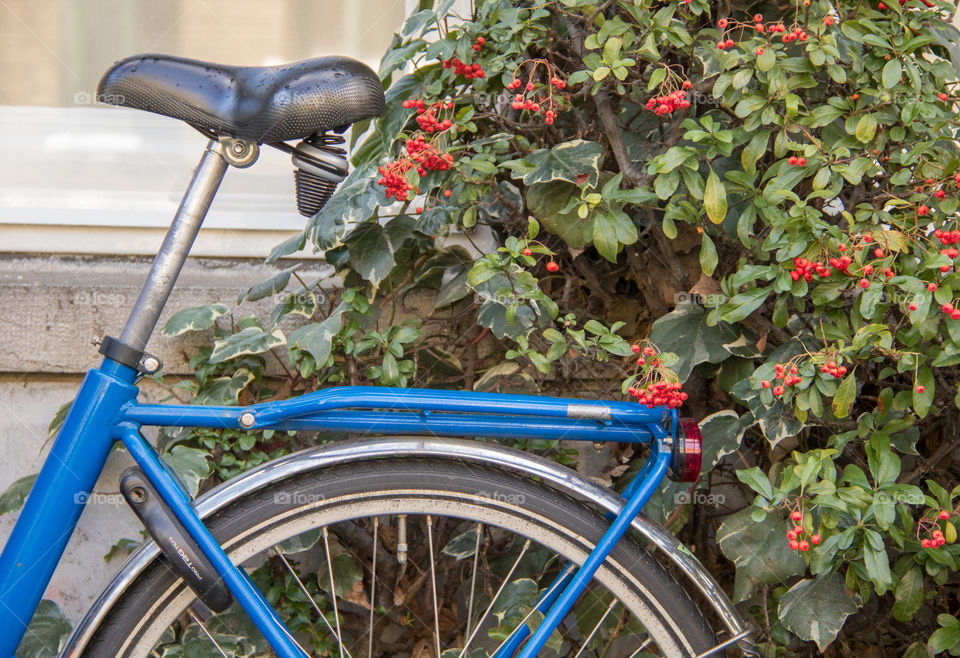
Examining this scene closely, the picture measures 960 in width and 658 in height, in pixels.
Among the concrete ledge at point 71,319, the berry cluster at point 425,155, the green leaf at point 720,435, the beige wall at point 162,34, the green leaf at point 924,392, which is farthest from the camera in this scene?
the beige wall at point 162,34

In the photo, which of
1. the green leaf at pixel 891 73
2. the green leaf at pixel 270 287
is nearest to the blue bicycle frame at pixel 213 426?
the green leaf at pixel 270 287

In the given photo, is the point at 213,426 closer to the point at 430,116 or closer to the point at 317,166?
the point at 317,166

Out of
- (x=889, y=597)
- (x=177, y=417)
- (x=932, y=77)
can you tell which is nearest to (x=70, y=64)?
(x=177, y=417)

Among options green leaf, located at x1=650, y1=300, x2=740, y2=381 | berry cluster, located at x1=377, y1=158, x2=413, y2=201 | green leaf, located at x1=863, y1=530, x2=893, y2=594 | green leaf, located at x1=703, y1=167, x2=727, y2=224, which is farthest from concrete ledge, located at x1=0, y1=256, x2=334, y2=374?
green leaf, located at x1=863, y1=530, x2=893, y2=594

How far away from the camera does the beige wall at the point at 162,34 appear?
2078mm

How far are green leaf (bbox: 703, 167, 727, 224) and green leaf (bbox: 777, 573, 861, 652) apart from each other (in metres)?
0.65

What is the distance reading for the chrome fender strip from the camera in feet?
3.98

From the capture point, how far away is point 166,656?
1.40 metres

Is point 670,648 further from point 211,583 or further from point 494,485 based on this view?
point 211,583

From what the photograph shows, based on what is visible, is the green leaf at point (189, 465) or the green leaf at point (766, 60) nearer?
the green leaf at point (766, 60)

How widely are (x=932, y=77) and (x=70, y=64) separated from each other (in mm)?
1943

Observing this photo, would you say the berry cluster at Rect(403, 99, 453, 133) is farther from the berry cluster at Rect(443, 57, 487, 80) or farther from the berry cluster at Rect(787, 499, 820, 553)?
the berry cluster at Rect(787, 499, 820, 553)

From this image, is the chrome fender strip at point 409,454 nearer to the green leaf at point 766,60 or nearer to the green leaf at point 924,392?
the green leaf at point 924,392

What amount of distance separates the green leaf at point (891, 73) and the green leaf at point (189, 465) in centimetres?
Answer: 131
